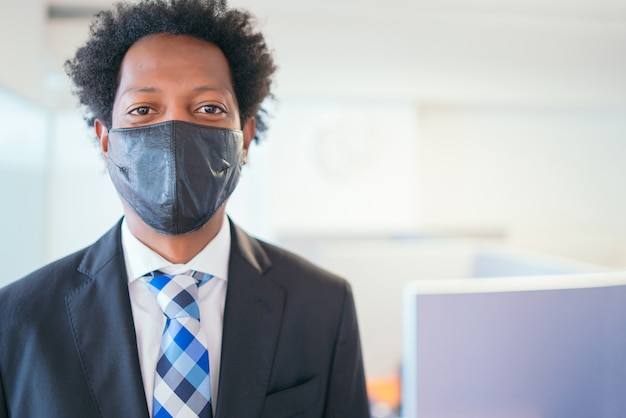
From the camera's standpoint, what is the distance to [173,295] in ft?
3.44

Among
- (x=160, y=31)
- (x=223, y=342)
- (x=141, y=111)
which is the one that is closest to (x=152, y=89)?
(x=141, y=111)

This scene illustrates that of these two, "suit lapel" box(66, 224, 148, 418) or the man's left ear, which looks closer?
"suit lapel" box(66, 224, 148, 418)

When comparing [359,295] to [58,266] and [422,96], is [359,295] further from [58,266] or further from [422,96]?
[422,96]

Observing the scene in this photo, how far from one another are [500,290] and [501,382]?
0.17 meters

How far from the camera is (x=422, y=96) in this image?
4145mm

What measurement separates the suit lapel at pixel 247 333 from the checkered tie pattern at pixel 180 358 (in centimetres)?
4

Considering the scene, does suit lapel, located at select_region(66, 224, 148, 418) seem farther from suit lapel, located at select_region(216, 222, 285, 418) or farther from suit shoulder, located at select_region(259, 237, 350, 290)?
suit shoulder, located at select_region(259, 237, 350, 290)

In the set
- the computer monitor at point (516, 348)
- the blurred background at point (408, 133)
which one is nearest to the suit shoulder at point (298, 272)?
the computer monitor at point (516, 348)

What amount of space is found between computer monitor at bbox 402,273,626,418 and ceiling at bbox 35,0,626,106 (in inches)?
109

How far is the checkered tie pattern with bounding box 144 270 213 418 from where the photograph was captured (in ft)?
3.26

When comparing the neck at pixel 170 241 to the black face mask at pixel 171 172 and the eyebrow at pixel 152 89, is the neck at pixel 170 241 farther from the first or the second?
the eyebrow at pixel 152 89

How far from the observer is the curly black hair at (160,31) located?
118 cm

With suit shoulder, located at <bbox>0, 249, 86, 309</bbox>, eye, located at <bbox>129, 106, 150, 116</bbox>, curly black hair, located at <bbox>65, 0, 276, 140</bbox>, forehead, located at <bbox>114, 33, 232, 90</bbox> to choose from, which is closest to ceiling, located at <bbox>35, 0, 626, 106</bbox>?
curly black hair, located at <bbox>65, 0, 276, 140</bbox>

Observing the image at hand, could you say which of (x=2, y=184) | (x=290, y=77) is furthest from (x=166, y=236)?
(x=290, y=77)
